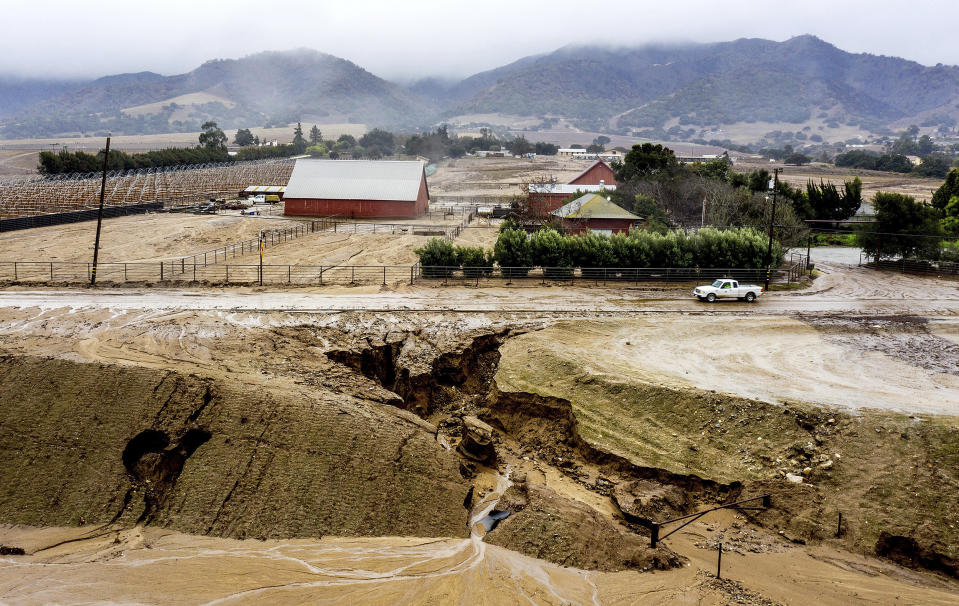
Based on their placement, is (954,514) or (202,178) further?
(202,178)

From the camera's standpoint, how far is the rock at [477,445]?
23000 mm

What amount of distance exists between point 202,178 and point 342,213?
4230cm

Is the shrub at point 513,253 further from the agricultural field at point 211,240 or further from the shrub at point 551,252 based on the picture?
the agricultural field at point 211,240

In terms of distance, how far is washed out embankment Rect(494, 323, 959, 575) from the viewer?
18.9 meters

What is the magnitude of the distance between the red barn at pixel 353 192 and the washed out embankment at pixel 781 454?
50.9 m

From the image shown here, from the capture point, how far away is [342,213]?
7312 cm

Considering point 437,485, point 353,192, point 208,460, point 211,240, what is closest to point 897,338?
point 437,485

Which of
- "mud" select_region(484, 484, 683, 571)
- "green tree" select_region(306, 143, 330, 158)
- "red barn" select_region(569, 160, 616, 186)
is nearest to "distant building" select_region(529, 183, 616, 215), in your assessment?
"red barn" select_region(569, 160, 616, 186)

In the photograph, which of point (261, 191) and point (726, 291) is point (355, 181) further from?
point (726, 291)

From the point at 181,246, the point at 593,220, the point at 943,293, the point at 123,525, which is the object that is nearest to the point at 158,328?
the point at 123,525

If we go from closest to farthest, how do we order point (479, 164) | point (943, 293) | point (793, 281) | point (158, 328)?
point (158, 328) < point (943, 293) < point (793, 281) < point (479, 164)

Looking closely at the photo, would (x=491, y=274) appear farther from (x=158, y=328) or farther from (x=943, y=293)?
(x=943, y=293)

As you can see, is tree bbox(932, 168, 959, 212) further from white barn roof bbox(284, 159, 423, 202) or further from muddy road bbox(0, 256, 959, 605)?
white barn roof bbox(284, 159, 423, 202)

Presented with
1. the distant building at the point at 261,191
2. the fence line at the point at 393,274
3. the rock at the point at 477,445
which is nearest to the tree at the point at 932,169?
the fence line at the point at 393,274
